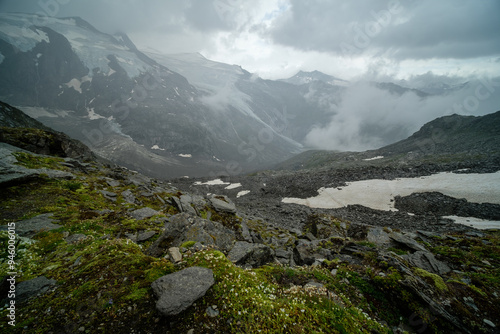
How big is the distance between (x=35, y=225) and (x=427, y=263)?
73.8ft

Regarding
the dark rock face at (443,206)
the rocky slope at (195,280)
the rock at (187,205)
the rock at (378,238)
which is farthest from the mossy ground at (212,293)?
the dark rock face at (443,206)

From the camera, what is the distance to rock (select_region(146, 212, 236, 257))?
9.46m

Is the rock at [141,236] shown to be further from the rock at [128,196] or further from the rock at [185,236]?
the rock at [128,196]

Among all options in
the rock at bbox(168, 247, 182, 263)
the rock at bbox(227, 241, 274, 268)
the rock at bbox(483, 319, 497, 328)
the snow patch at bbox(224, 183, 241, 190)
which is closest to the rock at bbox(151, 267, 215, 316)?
the rock at bbox(168, 247, 182, 263)

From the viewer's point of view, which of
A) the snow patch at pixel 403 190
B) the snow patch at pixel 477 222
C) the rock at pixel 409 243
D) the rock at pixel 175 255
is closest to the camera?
the rock at pixel 175 255

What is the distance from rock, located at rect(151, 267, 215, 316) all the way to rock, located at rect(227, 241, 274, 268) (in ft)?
12.7

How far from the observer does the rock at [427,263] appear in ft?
37.0

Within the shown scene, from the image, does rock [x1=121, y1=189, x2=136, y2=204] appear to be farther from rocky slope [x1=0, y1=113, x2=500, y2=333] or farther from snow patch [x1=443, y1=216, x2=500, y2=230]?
snow patch [x1=443, y1=216, x2=500, y2=230]

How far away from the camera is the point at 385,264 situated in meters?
9.50

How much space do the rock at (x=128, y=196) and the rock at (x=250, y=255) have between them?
13672 millimetres

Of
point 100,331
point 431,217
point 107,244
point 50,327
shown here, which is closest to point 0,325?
point 50,327

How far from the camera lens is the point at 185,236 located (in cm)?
995

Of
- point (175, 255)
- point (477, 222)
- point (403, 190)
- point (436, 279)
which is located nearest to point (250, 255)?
point (175, 255)

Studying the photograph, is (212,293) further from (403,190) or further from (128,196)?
(403,190)
